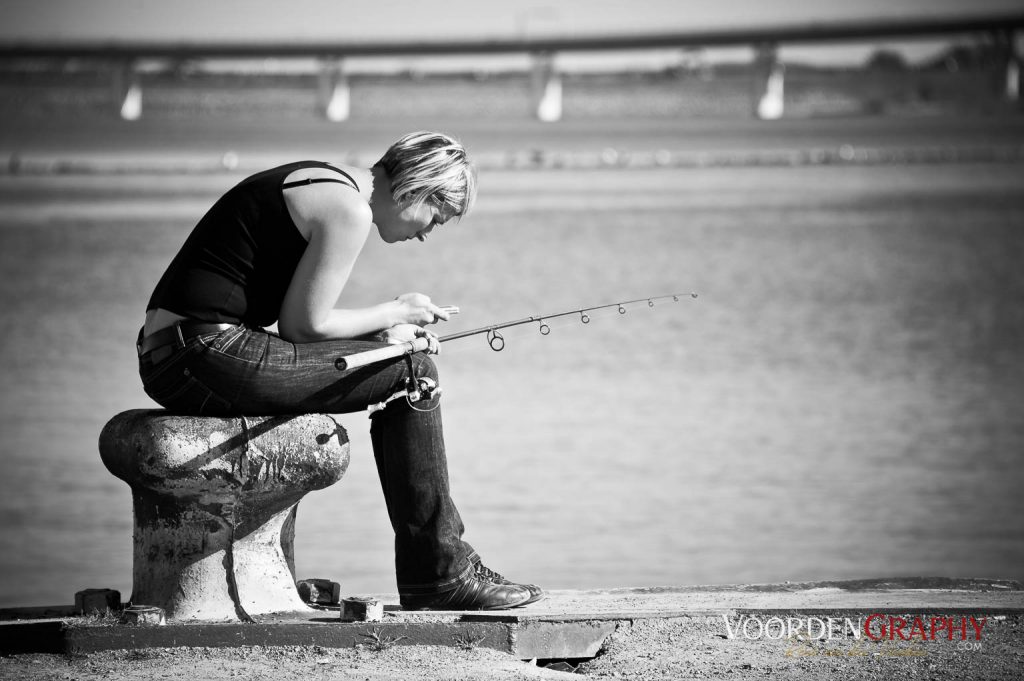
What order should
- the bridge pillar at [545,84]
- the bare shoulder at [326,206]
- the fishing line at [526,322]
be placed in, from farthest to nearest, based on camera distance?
the bridge pillar at [545,84], the fishing line at [526,322], the bare shoulder at [326,206]

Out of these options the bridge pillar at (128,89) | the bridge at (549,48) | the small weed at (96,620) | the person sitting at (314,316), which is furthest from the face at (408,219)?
the bridge pillar at (128,89)

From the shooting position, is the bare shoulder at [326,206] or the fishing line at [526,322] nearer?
the bare shoulder at [326,206]

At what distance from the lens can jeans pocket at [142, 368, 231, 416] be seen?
Answer: 113 inches

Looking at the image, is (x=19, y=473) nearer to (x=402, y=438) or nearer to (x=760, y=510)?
(x=760, y=510)

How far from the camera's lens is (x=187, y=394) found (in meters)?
2.88

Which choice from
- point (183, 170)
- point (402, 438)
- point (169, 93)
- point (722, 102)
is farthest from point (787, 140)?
point (402, 438)

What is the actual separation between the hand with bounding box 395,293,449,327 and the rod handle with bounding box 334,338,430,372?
2.4 inches

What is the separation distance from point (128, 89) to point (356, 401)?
62.0m

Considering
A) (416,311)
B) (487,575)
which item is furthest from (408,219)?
(487,575)

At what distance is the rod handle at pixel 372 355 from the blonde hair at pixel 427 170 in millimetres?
288

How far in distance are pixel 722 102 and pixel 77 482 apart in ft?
185

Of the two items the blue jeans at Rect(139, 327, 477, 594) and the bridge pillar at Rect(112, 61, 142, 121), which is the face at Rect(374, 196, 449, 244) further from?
the bridge pillar at Rect(112, 61, 142, 121)

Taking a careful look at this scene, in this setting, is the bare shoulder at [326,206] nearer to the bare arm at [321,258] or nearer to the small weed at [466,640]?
the bare arm at [321,258]

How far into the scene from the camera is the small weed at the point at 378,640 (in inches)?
111
